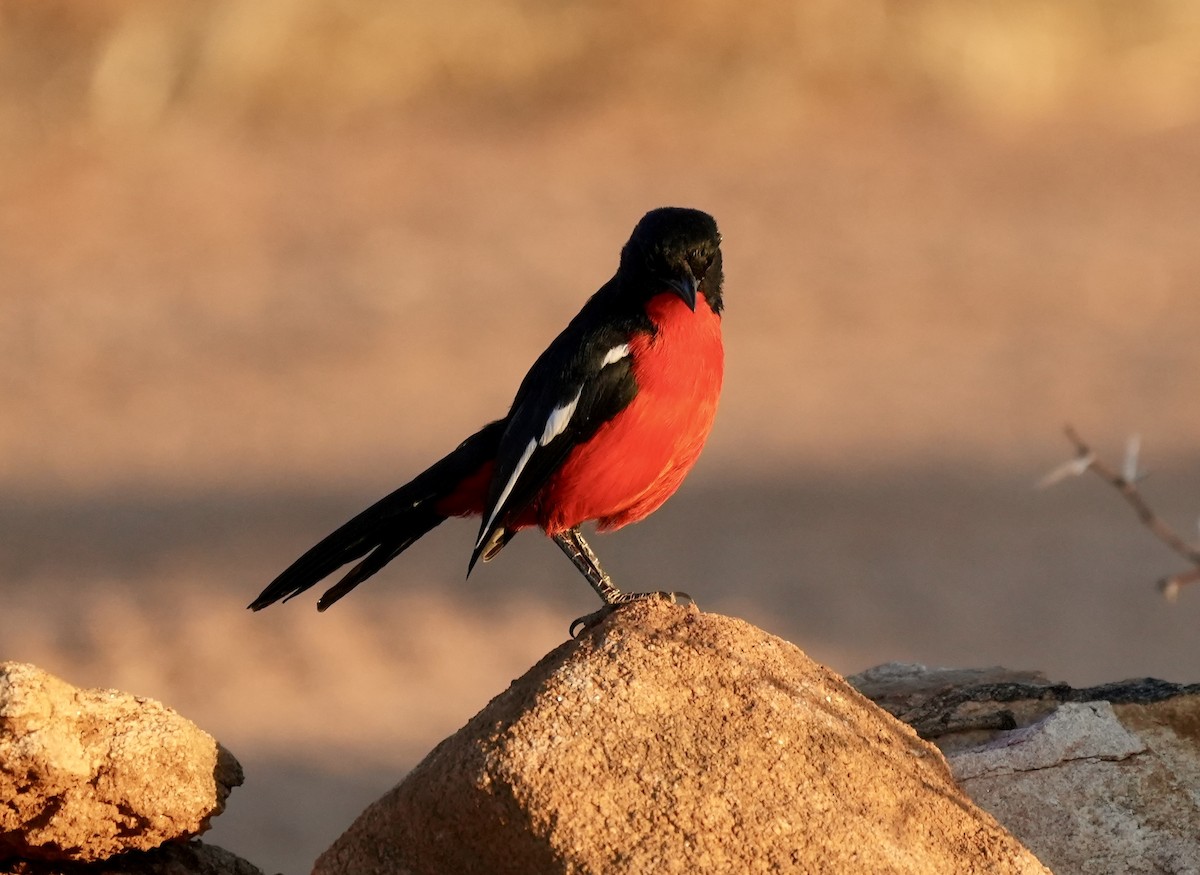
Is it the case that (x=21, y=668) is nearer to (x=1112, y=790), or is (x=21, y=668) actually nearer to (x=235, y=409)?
(x=1112, y=790)

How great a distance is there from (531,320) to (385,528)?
7.60 metres

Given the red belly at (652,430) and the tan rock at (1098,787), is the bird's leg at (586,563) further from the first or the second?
the tan rock at (1098,787)

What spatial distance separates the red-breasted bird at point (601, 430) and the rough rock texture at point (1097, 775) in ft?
3.68

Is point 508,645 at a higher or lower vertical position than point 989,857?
higher

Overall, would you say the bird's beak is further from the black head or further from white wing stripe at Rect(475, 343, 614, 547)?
white wing stripe at Rect(475, 343, 614, 547)

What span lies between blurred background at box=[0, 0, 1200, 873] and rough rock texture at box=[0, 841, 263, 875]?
10.6 feet

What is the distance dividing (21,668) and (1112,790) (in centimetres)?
268

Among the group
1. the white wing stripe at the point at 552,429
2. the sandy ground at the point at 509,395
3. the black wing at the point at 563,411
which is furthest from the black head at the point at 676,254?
the sandy ground at the point at 509,395

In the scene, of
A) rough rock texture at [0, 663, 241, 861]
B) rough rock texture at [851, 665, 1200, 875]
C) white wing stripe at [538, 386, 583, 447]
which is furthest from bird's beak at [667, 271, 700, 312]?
rough rock texture at [0, 663, 241, 861]

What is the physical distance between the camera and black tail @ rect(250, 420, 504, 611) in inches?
234

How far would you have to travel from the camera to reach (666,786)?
4238 millimetres

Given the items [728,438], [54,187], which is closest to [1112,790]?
[728,438]

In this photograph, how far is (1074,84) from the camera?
17094mm

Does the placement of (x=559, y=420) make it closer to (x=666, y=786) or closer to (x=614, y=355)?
(x=614, y=355)
